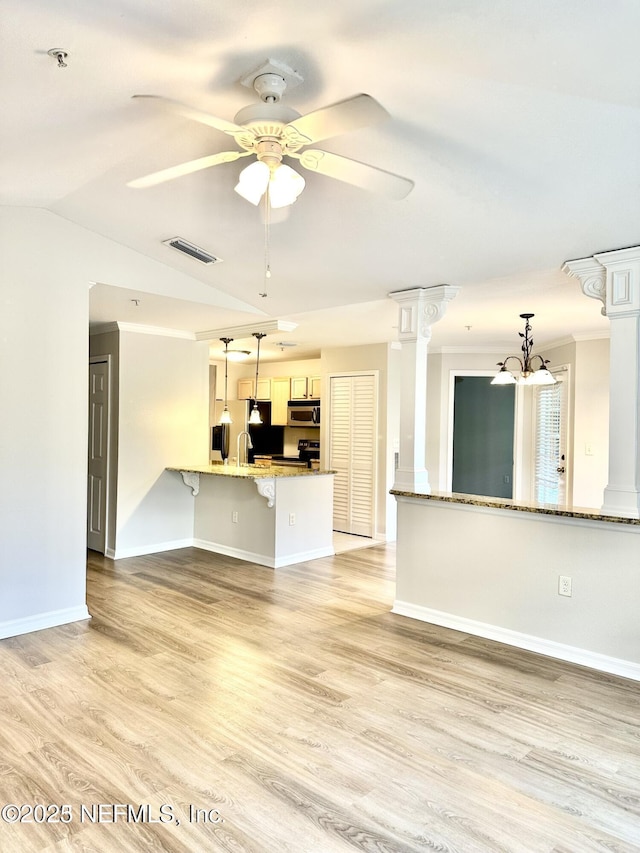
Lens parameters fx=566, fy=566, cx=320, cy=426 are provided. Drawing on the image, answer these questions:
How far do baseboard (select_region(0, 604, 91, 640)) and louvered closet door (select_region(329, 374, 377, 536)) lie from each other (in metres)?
3.48

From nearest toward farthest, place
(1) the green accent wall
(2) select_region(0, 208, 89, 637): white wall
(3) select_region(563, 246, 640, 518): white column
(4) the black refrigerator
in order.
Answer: (3) select_region(563, 246, 640, 518): white column < (2) select_region(0, 208, 89, 637): white wall < (1) the green accent wall < (4) the black refrigerator

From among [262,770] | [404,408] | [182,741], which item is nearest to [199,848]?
[262,770]

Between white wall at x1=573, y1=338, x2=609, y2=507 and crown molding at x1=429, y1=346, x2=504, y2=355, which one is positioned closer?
white wall at x1=573, y1=338, x2=609, y2=507

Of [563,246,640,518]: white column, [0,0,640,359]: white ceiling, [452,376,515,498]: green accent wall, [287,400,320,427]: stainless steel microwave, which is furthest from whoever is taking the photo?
[287,400,320,427]: stainless steel microwave

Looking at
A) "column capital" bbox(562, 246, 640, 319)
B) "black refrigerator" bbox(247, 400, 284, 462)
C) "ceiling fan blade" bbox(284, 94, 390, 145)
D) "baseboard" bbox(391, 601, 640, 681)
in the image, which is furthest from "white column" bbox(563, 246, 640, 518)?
"black refrigerator" bbox(247, 400, 284, 462)

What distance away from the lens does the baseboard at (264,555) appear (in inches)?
210

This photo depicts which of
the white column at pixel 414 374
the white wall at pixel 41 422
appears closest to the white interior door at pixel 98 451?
the white wall at pixel 41 422

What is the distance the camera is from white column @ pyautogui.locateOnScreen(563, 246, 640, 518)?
3.09 m

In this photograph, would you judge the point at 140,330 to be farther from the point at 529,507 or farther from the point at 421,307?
the point at 529,507

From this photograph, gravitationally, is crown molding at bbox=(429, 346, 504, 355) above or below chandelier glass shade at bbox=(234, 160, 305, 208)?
above

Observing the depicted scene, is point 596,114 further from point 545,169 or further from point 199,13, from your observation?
point 199,13

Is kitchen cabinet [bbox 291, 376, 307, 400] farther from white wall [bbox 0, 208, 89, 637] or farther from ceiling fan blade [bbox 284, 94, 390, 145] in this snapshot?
ceiling fan blade [bbox 284, 94, 390, 145]

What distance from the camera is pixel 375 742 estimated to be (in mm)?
2410

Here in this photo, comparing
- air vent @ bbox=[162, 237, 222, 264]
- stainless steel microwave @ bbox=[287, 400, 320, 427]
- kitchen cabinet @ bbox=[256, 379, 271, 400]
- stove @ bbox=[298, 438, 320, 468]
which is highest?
air vent @ bbox=[162, 237, 222, 264]
